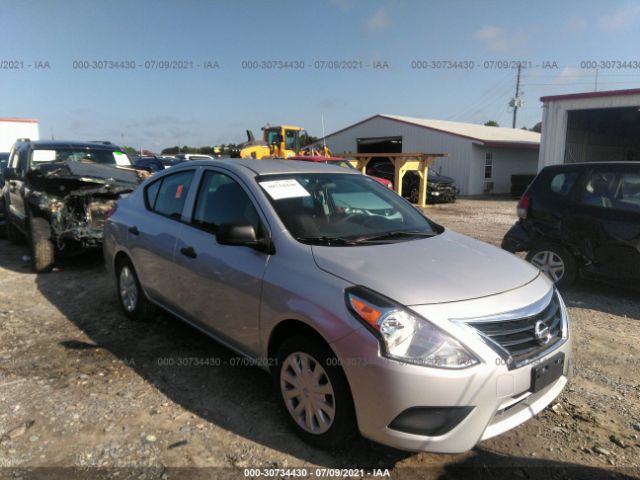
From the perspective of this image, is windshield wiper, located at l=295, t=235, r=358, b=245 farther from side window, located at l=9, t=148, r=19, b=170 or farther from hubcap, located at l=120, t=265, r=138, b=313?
side window, located at l=9, t=148, r=19, b=170

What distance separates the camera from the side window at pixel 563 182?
5809 millimetres

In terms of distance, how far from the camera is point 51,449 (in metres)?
2.80

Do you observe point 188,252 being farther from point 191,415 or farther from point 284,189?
point 191,415

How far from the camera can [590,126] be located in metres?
24.7

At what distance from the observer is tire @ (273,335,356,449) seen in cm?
250

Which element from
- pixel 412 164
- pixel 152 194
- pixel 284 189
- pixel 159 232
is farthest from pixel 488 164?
pixel 284 189

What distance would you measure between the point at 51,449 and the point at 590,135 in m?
29.2

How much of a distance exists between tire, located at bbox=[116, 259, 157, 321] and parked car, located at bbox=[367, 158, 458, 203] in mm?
14697

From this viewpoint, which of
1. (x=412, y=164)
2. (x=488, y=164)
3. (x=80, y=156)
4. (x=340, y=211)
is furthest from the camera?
(x=488, y=164)

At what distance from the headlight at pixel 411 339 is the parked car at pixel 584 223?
157 inches

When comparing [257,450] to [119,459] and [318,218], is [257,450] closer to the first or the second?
[119,459]

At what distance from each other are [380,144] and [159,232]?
26.7 metres

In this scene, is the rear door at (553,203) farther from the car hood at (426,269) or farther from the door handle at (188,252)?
the door handle at (188,252)

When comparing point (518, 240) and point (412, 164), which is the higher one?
point (412, 164)
